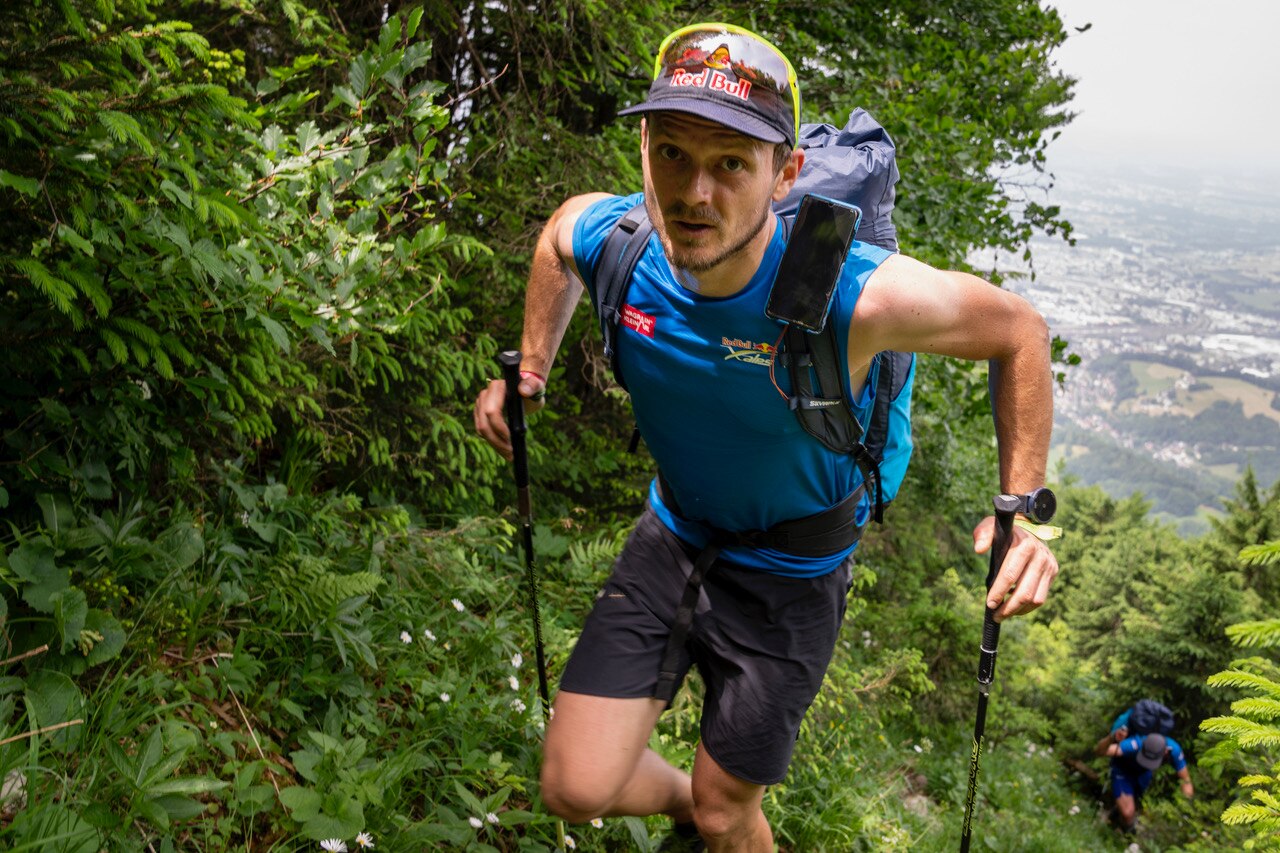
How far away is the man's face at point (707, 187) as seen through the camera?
9.44 ft

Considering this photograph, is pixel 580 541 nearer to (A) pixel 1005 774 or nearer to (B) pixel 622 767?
(B) pixel 622 767

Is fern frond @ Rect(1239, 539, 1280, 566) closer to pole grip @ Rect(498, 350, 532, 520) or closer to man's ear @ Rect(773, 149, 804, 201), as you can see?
man's ear @ Rect(773, 149, 804, 201)

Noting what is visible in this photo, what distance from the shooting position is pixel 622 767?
335 cm

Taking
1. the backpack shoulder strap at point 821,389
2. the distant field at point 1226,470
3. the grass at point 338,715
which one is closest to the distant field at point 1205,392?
the distant field at point 1226,470

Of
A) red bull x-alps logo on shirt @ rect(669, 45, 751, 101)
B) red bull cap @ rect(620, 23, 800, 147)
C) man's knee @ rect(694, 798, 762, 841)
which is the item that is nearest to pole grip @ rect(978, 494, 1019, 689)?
man's knee @ rect(694, 798, 762, 841)

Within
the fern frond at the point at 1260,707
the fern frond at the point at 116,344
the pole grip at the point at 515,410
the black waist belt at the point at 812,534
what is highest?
the fern frond at the point at 116,344

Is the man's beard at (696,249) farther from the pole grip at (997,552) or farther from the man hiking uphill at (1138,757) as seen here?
the man hiking uphill at (1138,757)

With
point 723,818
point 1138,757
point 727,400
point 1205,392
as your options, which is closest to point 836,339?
point 727,400

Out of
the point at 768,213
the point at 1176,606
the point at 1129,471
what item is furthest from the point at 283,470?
the point at 1129,471

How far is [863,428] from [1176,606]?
16.4 meters

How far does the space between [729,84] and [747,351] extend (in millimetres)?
787

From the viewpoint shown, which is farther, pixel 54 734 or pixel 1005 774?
pixel 1005 774

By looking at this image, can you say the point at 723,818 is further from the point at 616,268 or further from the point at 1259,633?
the point at 616,268

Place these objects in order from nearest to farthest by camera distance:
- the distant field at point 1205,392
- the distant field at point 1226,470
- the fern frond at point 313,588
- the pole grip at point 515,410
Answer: the pole grip at point 515,410 → the fern frond at point 313,588 → the distant field at point 1226,470 → the distant field at point 1205,392
